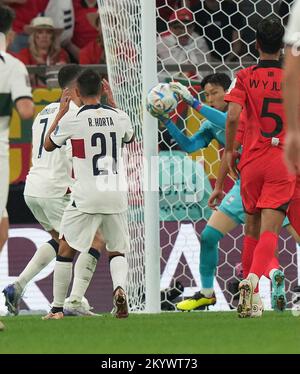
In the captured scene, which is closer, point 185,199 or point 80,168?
point 80,168

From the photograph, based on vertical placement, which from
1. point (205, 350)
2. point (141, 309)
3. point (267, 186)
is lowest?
point (141, 309)

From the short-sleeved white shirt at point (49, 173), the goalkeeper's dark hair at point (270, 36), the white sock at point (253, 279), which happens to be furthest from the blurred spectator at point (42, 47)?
the white sock at point (253, 279)

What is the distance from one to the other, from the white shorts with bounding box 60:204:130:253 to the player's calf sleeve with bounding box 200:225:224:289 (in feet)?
→ 3.52

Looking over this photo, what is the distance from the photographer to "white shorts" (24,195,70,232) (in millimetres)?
10812

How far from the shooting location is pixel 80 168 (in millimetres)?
9539

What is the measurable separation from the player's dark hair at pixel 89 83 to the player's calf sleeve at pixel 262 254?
1686 mm

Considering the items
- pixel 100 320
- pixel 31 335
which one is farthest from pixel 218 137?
pixel 31 335

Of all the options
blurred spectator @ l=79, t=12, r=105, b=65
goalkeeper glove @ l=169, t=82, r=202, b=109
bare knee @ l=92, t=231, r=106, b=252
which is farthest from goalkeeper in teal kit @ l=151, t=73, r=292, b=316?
blurred spectator @ l=79, t=12, r=105, b=65

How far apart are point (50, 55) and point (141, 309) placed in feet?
14.7

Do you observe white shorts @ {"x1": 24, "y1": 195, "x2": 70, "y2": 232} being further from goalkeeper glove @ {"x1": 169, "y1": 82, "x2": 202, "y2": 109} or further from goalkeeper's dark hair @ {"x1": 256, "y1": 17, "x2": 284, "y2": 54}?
goalkeeper's dark hair @ {"x1": 256, "y1": 17, "x2": 284, "y2": 54}

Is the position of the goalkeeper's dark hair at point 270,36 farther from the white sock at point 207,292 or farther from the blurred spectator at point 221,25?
the blurred spectator at point 221,25

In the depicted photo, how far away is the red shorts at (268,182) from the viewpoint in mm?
8922
